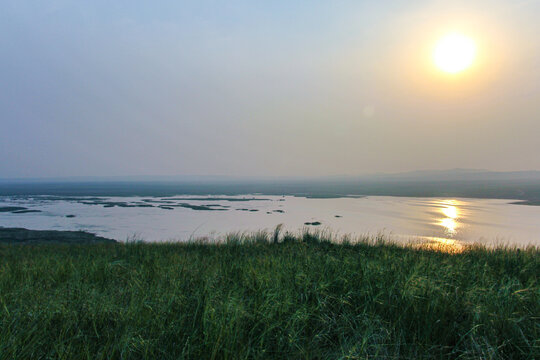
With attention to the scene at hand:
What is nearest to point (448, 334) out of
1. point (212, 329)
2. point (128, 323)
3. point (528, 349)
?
point (528, 349)

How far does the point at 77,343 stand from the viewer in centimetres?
350

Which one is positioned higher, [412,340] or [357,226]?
[412,340]

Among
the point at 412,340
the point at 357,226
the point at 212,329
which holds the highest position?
the point at 212,329

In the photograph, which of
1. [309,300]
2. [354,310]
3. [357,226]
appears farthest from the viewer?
[357,226]

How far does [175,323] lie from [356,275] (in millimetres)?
3299

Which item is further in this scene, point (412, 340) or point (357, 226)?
point (357, 226)

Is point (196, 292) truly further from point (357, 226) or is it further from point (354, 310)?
point (357, 226)

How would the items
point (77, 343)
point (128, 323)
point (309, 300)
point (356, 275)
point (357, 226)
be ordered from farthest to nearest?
point (357, 226) < point (356, 275) < point (309, 300) < point (128, 323) < point (77, 343)

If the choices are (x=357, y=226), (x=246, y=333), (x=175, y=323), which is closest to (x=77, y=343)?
(x=175, y=323)

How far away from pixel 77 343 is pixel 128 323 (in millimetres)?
537

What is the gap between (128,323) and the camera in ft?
12.5

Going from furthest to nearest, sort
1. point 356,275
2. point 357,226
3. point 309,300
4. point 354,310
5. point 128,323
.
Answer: point 357,226 < point 356,275 < point 309,300 < point 354,310 < point 128,323

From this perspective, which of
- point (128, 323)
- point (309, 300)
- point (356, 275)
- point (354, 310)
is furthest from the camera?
point (356, 275)

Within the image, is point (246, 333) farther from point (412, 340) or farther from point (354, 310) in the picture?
point (412, 340)
